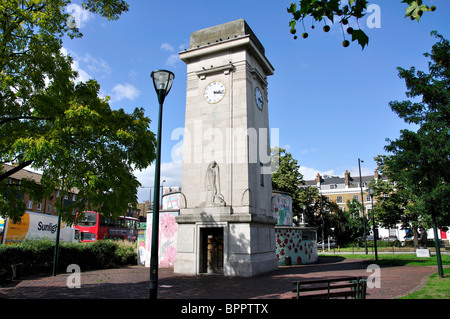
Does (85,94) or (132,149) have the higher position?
(85,94)

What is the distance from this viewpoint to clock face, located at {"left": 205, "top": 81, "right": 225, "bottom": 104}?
20.6 meters

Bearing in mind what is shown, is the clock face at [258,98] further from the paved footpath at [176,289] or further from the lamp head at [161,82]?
the lamp head at [161,82]

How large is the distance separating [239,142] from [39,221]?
17568 millimetres

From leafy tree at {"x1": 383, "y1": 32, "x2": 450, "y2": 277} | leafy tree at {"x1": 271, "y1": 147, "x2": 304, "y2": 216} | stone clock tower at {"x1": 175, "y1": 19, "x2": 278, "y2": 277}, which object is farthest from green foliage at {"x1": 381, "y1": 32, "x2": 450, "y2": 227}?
leafy tree at {"x1": 271, "y1": 147, "x2": 304, "y2": 216}

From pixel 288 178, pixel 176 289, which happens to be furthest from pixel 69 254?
pixel 288 178

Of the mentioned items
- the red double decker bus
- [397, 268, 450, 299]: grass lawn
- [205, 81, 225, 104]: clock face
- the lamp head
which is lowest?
[397, 268, 450, 299]: grass lawn

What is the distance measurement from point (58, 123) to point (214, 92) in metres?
12.8

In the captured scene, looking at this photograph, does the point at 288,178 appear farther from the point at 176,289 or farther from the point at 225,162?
the point at 176,289

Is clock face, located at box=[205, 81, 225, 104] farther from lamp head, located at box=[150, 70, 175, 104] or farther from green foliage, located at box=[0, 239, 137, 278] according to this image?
green foliage, located at box=[0, 239, 137, 278]

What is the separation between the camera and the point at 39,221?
979 inches
